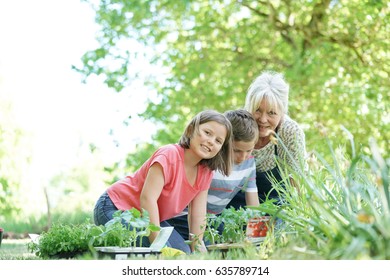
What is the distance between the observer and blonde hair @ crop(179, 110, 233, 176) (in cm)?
293

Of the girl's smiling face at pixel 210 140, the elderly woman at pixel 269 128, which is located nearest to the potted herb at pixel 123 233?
the girl's smiling face at pixel 210 140

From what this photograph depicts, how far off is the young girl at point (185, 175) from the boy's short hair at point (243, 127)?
0.11 metres

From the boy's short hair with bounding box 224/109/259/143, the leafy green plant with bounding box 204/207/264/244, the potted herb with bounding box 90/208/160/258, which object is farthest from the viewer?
the boy's short hair with bounding box 224/109/259/143

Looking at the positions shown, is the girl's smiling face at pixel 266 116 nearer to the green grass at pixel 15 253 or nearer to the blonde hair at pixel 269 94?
the blonde hair at pixel 269 94

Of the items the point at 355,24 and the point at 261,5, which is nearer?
the point at 355,24

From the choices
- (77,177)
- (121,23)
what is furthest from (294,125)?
(77,177)

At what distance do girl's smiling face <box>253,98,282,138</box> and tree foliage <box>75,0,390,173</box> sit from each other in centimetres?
402

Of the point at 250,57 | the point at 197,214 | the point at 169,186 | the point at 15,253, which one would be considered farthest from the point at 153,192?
the point at 250,57

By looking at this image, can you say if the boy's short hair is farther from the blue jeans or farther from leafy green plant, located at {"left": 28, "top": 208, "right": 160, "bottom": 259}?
leafy green plant, located at {"left": 28, "top": 208, "right": 160, "bottom": 259}

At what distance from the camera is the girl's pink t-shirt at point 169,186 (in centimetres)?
290

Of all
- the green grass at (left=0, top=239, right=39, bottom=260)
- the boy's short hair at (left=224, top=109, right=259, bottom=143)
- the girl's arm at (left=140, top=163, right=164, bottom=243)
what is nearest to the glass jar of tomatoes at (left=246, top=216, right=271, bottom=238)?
the girl's arm at (left=140, top=163, right=164, bottom=243)

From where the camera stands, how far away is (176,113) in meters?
7.71

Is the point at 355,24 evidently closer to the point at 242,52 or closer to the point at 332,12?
the point at 332,12
